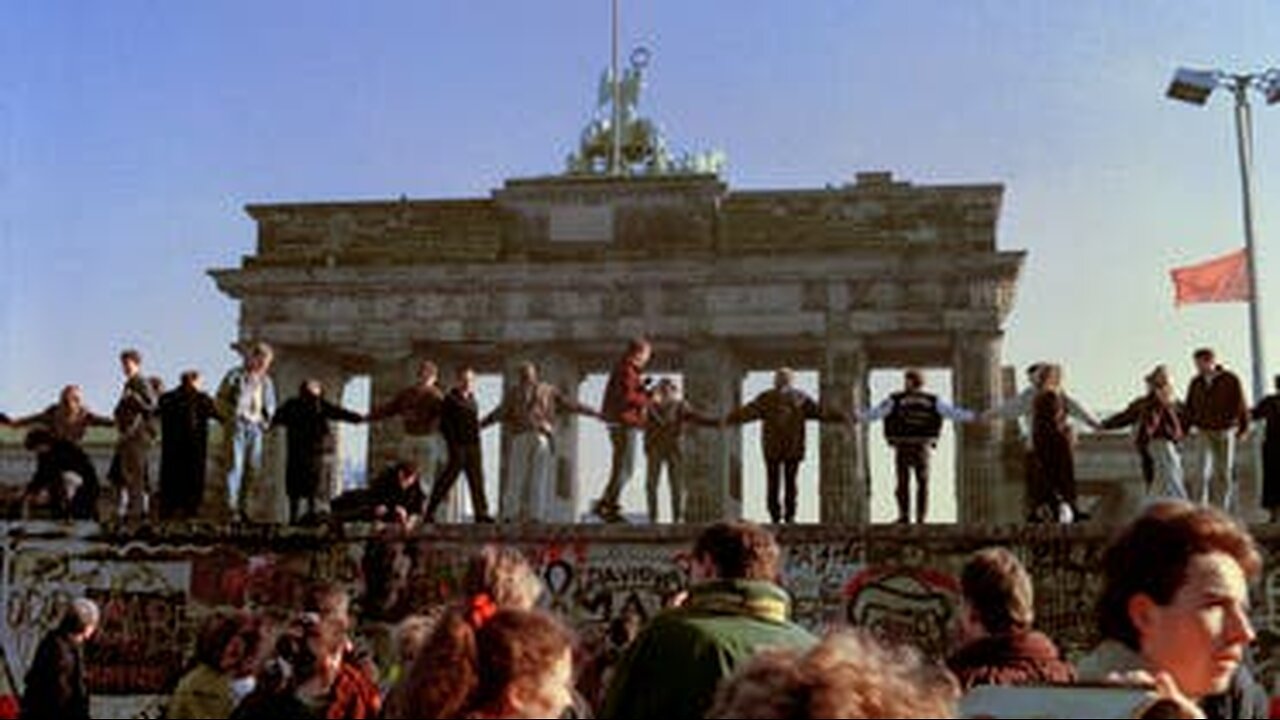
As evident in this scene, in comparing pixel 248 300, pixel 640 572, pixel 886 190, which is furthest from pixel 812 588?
pixel 248 300

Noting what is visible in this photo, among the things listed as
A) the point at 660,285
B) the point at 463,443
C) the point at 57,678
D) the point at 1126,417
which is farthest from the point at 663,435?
the point at 660,285

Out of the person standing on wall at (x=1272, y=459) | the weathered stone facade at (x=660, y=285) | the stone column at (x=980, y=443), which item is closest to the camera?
the person standing on wall at (x=1272, y=459)

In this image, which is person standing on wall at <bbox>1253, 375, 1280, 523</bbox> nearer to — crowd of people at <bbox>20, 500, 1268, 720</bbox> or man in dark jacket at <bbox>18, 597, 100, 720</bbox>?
crowd of people at <bbox>20, 500, 1268, 720</bbox>

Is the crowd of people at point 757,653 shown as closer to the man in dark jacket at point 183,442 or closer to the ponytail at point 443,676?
the ponytail at point 443,676

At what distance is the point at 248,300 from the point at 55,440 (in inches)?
949

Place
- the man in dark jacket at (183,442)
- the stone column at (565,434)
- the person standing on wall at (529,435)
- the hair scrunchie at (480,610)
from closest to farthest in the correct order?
the hair scrunchie at (480,610) < the man in dark jacket at (183,442) < the person standing on wall at (529,435) < the stone column at (565,434)

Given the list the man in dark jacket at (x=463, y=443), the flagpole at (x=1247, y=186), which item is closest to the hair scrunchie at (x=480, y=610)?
the man in dark jacket at (x=463, y=443)

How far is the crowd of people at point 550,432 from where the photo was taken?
51.1 ft

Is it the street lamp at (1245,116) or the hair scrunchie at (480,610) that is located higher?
the street lamp at (1245,116)

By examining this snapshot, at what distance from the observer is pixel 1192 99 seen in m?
26.2

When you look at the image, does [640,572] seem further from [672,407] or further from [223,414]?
[223,414]

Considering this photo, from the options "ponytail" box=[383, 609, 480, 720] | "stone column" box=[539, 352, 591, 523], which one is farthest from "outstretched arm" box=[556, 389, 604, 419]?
"stone column" box=[539, 352, 591, 523]

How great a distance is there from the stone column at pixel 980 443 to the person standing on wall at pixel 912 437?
16810mm

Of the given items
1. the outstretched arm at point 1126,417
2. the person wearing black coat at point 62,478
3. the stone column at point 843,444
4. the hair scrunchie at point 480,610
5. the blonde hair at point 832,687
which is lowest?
the blonde hair at point 832,687
